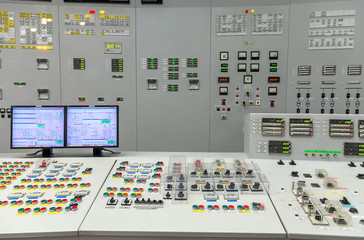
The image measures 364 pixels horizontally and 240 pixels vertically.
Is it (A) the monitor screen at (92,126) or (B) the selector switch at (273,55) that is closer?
(A) the monitor screen at (92,126)

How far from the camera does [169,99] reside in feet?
11.4

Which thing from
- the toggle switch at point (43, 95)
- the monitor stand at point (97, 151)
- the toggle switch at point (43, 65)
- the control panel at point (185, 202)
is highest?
the toggle switch at point (43, 65)

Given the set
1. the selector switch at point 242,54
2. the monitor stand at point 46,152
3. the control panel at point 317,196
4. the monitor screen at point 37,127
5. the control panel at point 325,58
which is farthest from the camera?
the selector switch at point 242,54

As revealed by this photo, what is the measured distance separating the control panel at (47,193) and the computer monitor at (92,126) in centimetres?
13

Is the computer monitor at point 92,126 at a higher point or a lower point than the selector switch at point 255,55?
lower

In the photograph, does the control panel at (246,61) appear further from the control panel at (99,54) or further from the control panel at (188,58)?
the control panel at (99,54)

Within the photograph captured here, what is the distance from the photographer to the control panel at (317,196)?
1218 millimetres

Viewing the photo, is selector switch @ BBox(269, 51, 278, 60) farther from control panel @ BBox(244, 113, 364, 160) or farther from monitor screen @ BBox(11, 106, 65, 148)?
monitor screen @ BBox(11, 106, 65, 148)

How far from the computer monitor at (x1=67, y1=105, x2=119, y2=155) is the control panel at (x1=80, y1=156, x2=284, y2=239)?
0.95ft

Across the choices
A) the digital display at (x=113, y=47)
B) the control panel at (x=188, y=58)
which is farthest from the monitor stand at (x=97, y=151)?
the digital display at (x=113, y=47)

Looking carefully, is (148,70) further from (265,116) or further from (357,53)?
(357,53)

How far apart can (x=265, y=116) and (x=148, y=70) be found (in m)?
1.75

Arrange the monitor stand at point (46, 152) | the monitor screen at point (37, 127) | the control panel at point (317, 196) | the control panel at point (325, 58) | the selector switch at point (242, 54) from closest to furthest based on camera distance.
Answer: the control panel at point (317, 196)
the monitor screen at point (37, 127)
the monitor stand at point (46, 152)
the control panel at point (325, 58)
the selector switch at point (242, 54)

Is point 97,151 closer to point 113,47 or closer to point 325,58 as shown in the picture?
point 113,47
